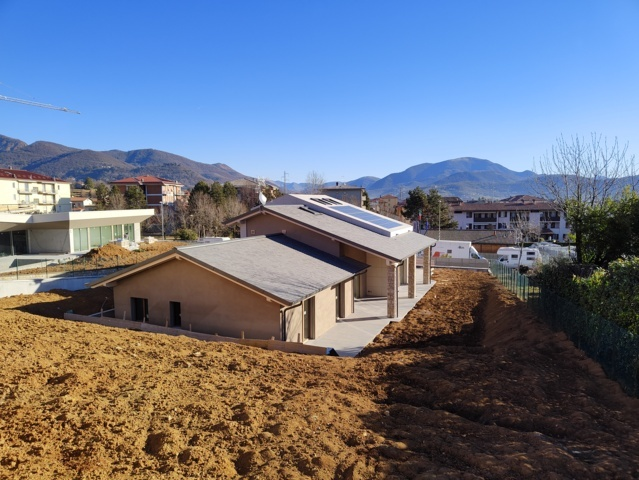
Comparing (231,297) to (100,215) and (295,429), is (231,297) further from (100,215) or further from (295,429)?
(100,215)

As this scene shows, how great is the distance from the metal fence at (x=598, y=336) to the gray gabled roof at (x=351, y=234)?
645cm

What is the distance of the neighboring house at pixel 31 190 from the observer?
200ft

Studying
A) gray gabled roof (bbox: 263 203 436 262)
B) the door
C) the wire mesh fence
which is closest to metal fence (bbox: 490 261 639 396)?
gray gabled roof (bbox: 263 203 436 262)

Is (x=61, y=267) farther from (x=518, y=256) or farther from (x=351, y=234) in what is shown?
(x=518, y=256)

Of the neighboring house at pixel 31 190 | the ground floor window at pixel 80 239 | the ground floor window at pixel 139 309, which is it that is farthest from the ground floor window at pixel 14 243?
the ground floor window at pixel 139 309

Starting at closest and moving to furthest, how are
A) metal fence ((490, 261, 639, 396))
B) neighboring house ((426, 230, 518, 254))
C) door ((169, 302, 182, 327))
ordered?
metal fence ((490, 261, 639, 396))
door ((169, 302, 182, 327))
neighboring house ((426, 230, 518, 254))

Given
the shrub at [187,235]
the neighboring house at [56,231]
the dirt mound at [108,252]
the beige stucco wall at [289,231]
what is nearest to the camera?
the beige stucco wall at [289,231]

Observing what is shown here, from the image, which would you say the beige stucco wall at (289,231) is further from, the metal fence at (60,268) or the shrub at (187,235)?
the shrub at (187,235)

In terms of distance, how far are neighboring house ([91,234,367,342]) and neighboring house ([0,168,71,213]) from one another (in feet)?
A: 157

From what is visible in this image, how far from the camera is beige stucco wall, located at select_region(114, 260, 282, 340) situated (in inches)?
621

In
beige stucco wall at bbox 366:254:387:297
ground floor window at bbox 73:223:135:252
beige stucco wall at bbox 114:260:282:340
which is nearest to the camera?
beige stucco wall at bbox 114:260:282:340

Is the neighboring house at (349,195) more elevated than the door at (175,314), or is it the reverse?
the neighboring house at (349,195)

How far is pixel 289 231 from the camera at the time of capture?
24.1 metres

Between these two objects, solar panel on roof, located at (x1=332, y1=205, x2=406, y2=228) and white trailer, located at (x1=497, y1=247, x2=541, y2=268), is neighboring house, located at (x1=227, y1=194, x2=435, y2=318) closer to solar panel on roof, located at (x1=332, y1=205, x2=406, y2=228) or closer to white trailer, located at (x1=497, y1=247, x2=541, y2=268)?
solar panel on roof, located at (x1=332, y1=205, x2=406, y2=228)
